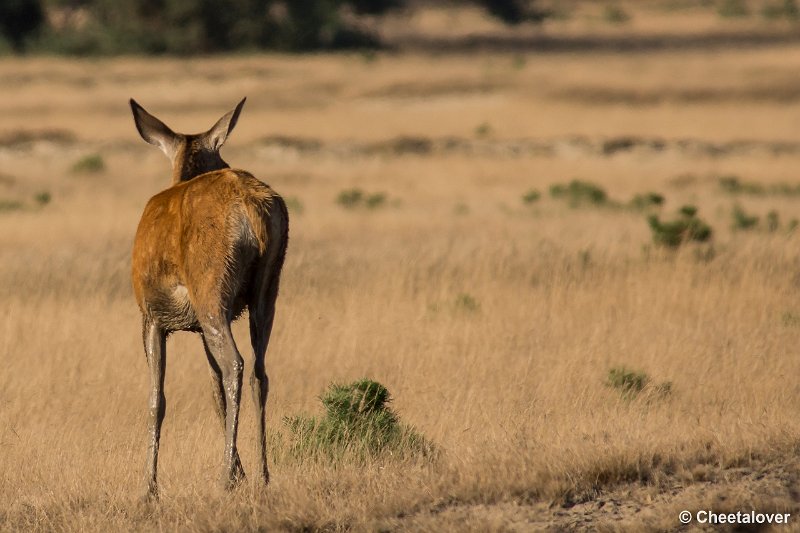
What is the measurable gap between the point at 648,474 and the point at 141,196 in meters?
16.3

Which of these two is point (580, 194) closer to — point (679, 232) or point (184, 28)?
point (679, 232)

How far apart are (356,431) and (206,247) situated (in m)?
1.80

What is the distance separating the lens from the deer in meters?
6.23

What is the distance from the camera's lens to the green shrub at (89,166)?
81.4ft

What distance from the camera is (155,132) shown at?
710 cm

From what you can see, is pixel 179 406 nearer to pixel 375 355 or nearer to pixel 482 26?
pixel 375 355

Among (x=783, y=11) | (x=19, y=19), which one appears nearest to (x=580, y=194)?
(x=19, y=19)

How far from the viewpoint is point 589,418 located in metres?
8.26

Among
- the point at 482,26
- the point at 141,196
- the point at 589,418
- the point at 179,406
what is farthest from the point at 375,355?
the point at 482,26

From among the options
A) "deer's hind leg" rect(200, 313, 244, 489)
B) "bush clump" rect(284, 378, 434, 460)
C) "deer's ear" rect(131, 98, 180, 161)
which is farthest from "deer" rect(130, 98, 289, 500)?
"bush clump" rect(284, 378, 434, 460)

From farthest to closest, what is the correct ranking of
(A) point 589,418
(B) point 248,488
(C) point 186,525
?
(A) point 589,418, (B) point 248,488, (C) point 186,525

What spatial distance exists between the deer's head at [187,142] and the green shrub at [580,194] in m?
13.6

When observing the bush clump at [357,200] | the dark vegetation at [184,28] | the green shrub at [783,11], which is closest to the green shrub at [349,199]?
the bush clump at [357,200]

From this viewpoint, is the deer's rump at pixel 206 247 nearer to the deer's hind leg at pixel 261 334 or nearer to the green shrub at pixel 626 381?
the deer's hind leg at pixel 261 334
